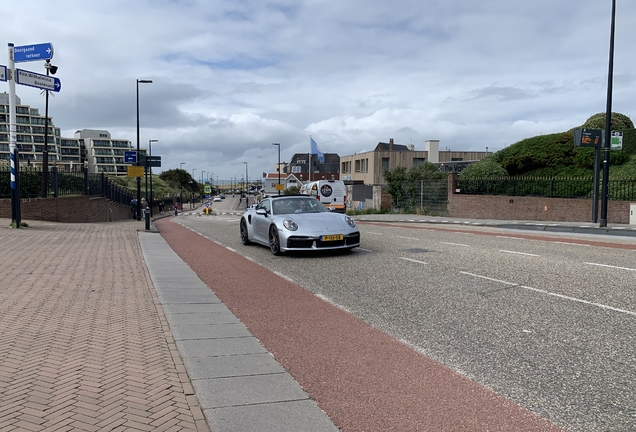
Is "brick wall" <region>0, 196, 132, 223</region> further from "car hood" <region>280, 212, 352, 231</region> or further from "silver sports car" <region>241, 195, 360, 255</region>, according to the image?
"car hood" <region>280, 212, 352, 231</region>

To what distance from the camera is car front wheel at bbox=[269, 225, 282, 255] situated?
11.8 meters

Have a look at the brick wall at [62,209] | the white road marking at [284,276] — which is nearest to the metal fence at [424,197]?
the brick wall at [62,209]

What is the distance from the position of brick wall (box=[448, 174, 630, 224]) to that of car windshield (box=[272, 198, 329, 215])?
53.6 feet

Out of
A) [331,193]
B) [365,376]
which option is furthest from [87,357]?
[331,193]

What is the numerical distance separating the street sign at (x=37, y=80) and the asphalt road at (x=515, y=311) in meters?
9.31

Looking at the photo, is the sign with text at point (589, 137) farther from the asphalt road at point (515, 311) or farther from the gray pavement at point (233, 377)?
the gray pavement at point (233, 377)

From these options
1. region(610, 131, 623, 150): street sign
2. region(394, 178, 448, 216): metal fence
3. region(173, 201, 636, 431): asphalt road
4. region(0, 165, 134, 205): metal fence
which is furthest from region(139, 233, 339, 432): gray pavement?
region(394, 178, 448, 216): metal fence

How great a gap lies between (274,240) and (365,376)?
7.94 meters

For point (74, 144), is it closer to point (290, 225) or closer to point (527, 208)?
point (527, 208)

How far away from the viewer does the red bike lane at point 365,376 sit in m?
3.37

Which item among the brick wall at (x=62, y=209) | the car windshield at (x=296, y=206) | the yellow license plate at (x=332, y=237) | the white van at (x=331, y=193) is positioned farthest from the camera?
the white van at (x=331, y=193)

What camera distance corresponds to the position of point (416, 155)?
65438 mm

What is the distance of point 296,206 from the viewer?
1266 centimetres

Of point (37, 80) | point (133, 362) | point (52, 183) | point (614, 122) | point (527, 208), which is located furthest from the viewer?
point (614, 122)
